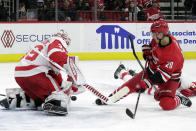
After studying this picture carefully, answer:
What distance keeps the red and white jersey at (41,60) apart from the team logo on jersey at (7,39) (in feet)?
13.9

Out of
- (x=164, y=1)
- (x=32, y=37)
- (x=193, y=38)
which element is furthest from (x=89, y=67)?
(x=164, y=1)

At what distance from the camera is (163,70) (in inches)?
135

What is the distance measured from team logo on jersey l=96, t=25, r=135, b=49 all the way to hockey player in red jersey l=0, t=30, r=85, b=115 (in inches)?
177

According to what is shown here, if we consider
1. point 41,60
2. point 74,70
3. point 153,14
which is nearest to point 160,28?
point 74,70

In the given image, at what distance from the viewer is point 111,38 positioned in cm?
811

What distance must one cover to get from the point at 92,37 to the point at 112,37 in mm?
385

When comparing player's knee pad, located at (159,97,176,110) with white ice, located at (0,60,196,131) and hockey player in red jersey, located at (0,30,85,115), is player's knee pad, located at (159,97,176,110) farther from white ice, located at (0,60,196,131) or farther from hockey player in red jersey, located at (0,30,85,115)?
hockey player in red jersey, located at (0,30,85,115)

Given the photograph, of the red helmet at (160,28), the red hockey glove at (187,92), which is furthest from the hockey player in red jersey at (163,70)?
the red hockey glove at (187,92)

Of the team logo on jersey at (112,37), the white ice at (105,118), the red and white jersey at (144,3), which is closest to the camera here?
the white ice at (105,118)

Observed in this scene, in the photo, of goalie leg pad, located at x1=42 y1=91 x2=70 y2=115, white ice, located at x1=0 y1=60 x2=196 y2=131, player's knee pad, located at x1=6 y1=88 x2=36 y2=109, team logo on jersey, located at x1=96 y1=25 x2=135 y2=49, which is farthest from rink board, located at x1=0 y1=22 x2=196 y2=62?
goalie leg pad, located at x1=42 y1=91 x2=70 y2=115

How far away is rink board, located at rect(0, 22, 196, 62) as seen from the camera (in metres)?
7.64

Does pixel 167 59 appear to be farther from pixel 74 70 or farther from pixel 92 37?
pixel 92 37

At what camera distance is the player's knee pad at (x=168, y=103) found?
3.48 m

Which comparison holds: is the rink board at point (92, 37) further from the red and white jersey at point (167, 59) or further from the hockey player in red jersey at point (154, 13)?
the red and white jersey at point (167, 59)
